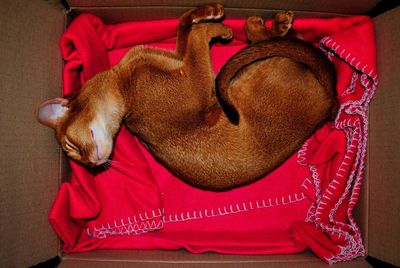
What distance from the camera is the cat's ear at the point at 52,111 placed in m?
1.98

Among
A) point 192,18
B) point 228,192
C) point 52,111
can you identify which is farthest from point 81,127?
point 228,192

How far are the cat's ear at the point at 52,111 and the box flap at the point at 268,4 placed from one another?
56 cm

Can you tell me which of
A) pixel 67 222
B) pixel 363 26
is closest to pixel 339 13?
pixel 363 26

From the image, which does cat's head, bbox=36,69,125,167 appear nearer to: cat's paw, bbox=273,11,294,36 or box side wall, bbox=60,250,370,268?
box side wall, bbox=60,250,370,268

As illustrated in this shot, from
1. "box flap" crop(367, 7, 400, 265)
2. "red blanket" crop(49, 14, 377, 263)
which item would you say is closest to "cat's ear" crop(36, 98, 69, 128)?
"red blanket" crop(49, 14, 377, 263)

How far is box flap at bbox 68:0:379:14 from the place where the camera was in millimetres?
2127

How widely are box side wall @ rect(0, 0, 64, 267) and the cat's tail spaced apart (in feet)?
3.14

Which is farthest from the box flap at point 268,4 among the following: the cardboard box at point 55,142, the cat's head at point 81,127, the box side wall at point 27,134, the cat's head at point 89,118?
the cat's head at point 81,127

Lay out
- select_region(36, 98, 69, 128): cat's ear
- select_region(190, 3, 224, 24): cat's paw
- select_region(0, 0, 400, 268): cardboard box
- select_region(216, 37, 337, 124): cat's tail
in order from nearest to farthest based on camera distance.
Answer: select_region(216, 37, 337, 124): cat's tail, select_region(0, 0, 400, 268): cardboard box, select_region(36, 98, 69, 128): cat's ear, select_region(190, 3, 224, 24): cat's paw

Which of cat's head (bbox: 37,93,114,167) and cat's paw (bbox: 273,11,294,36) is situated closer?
cat's head (bbox: 37,93,114,167)

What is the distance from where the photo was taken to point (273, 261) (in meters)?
2.15

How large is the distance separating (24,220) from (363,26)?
6.53 ft

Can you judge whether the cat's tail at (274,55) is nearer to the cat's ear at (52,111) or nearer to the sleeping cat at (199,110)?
the sleeping cat at (199,110)

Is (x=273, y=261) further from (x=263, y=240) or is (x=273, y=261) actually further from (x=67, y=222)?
(x=67, y=222)
